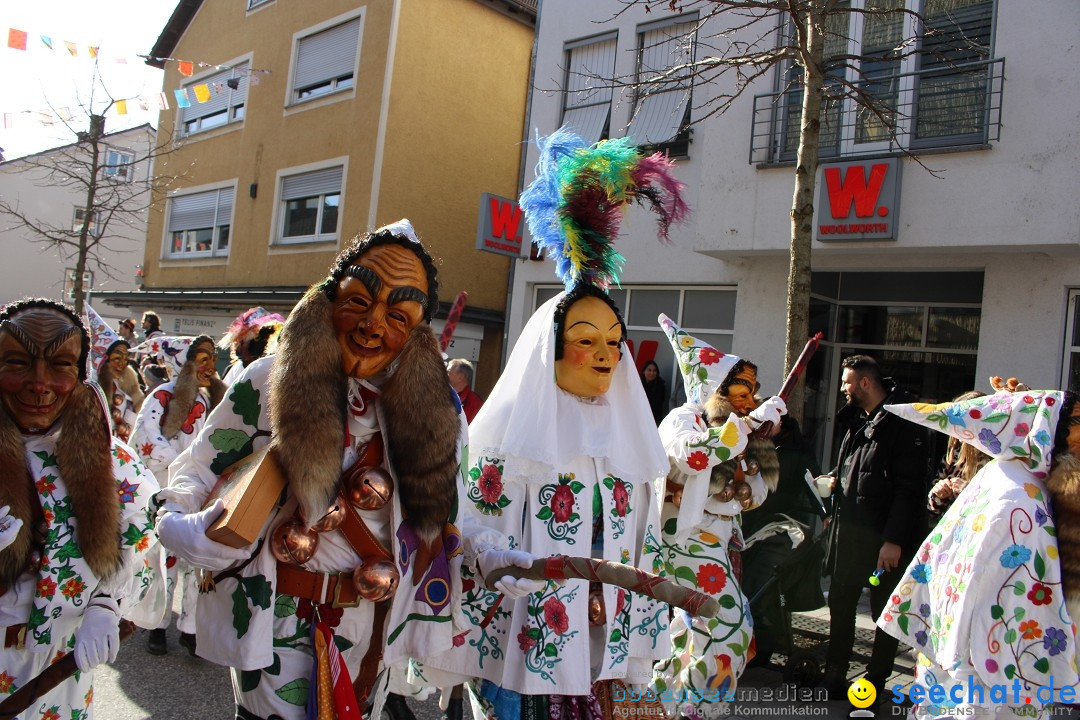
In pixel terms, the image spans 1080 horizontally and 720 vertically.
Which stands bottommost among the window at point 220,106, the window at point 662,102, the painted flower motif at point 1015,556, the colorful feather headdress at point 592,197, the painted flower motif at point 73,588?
the painted flower motif at point 73,588

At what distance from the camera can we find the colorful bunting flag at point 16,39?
429 inches

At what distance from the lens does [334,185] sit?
53.2ft

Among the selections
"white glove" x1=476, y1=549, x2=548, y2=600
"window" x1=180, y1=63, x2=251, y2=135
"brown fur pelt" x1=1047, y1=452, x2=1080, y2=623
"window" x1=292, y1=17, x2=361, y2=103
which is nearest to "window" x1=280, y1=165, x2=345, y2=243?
"window" x1=292, y1=17, x2=361, y2=103

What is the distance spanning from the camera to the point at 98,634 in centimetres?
259

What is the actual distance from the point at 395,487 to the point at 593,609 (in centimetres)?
112

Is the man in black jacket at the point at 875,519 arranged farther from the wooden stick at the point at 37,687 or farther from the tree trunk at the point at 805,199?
the wooden stick at the point at 37,687

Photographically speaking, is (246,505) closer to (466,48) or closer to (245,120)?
(466,48)

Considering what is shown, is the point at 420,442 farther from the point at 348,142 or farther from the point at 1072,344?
the point at 348,142

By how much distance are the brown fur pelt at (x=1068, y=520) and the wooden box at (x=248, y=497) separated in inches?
114

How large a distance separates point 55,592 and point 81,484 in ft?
1.10

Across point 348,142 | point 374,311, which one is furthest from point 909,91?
point 348,142

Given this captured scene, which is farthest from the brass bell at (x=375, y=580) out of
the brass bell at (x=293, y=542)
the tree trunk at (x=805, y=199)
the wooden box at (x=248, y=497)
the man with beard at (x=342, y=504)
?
the tree trunk at (x=805, y=199)

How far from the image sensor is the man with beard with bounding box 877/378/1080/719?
320 cm

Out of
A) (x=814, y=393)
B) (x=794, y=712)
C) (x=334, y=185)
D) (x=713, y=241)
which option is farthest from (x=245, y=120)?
(x=794, y=712)
